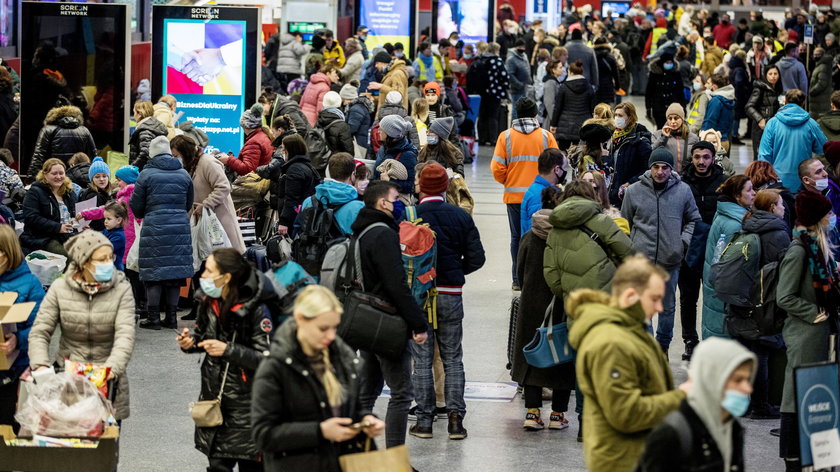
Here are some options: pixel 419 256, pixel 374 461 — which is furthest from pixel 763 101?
pixel 374 461

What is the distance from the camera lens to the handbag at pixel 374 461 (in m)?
5.18

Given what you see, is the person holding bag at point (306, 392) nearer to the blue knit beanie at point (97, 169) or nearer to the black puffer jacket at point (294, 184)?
the black puffer jacket at point (294, 184)

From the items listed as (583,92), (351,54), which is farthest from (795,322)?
(351,54)

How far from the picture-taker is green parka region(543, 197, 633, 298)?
26.6 ft

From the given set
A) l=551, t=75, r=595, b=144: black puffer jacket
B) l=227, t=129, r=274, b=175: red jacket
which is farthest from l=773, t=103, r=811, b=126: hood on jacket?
l=227, t=129, r=274, b=175: red jacket

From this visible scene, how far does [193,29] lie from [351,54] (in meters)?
Answer: 9.02

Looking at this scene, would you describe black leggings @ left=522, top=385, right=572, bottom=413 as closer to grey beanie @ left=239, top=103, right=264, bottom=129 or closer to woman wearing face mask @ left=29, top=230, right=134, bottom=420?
woman wearing face mask @ left=29, top=230, right=134, bottom=420

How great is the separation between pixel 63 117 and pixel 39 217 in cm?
246

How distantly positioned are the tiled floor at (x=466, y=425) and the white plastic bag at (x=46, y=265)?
35.4 inches

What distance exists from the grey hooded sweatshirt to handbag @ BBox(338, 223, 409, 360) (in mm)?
2964

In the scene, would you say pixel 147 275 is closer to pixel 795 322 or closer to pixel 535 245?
pixel 535 245

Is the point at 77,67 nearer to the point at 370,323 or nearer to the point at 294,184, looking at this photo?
Answer: the point at 294,184

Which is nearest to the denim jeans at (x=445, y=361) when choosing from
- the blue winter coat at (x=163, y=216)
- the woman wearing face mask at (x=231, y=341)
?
the woman wearing face mask at (x=231, y=341)

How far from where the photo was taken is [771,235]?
28.5ft
